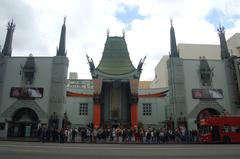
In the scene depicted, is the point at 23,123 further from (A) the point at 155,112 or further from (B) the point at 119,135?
(A) the point at 155,112

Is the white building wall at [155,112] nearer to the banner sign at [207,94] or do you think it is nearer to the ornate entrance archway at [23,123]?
the banner sign at [207,94]

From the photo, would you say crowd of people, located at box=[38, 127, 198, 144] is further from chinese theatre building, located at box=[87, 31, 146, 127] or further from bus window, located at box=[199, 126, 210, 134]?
chinese theatre building, located at box=[87, 31, 146, 127]

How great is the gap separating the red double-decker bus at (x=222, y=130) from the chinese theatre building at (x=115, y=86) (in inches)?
673

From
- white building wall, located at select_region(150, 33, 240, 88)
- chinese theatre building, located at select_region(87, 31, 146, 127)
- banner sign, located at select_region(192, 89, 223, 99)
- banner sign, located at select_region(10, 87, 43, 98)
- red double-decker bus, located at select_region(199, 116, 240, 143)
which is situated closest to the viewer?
red double-decker bus, located at select_region(199, 116, 240, 143)

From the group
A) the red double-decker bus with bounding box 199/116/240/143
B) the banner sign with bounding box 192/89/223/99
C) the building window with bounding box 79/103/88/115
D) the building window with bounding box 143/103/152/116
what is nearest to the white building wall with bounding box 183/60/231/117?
the banner sign with bounding box 192/89/223/99

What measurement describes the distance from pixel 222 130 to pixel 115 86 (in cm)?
2135

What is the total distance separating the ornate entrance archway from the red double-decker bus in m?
19.6

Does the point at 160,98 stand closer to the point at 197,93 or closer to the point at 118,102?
the point at 118,102

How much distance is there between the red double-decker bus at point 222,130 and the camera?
23094 mm

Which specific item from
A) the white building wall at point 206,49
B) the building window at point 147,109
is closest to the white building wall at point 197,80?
the building window at point 147,109

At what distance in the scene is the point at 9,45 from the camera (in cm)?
3441

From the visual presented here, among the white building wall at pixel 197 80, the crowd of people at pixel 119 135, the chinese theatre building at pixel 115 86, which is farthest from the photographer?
the chinese theatre building at pixel 115 86

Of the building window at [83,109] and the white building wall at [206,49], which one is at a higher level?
the white building wall at [206,49]

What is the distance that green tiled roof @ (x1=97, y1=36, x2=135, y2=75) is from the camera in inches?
1668
